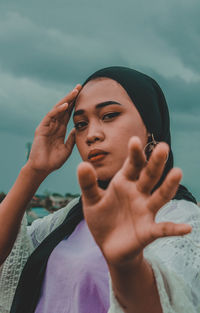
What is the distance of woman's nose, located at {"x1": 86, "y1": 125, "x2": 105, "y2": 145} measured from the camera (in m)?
1.86

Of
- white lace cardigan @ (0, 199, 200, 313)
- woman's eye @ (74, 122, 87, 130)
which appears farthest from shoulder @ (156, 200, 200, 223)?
woman's eye @ (74, 122, 87, 130)

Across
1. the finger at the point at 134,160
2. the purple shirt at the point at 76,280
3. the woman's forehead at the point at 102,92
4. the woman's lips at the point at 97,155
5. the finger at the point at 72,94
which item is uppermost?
the finger at the point at 72,94

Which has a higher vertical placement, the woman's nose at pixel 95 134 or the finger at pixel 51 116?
the finger at pixel 51 116

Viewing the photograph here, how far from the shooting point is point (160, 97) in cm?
236

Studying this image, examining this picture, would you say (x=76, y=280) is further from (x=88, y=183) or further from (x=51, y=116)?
(x=51, y=116)

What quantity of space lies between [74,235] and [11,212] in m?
0.42

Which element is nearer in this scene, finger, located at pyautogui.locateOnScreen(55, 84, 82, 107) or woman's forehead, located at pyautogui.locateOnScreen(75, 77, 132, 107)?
woman's forehead, located at pyautogui.locateOnScreen(75, 77, 132, 107)

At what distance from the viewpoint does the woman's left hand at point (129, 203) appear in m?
1.02

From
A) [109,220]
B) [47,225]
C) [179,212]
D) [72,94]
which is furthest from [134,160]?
[47,225]

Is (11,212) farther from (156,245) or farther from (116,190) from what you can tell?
(116,190)

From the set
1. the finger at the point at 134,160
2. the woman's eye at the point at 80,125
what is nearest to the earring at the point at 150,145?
the woman's eye at the point at 80,125

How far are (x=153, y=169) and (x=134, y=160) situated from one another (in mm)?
62

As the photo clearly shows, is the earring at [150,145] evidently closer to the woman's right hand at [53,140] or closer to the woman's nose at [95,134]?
the woman's nose at [95,134]

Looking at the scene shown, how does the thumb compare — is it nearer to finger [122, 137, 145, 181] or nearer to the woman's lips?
finger [122, 137, 145, 181]
